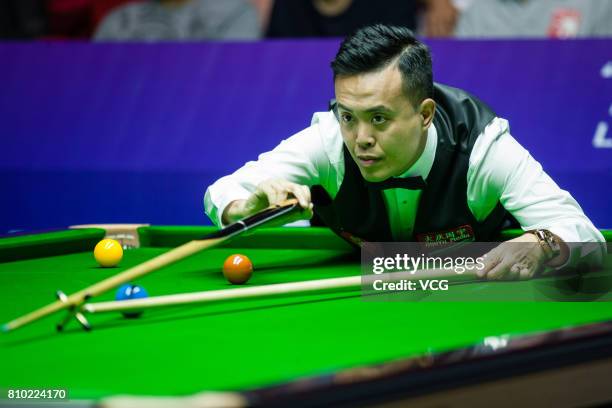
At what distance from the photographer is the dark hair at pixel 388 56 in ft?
9.89

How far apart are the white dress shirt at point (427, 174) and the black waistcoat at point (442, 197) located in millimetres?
23

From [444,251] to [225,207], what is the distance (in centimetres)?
74

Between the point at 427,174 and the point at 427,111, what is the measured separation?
0.71 ft

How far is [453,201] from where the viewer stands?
3.30 m

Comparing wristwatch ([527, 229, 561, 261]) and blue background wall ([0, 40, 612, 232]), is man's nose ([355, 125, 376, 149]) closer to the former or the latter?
wristwatch ([527, 229, 561, 261])

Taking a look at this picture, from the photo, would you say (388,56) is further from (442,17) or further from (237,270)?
(442,17)

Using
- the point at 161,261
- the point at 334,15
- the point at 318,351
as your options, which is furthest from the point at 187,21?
the point at 318,351

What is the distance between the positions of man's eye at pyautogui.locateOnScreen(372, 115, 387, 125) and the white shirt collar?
281mm

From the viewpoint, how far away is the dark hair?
119 inches

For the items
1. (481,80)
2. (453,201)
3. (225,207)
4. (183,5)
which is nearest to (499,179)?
(453,201)

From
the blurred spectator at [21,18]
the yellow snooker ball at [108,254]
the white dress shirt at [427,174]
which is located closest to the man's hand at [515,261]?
the white dress shirt at [427,174]

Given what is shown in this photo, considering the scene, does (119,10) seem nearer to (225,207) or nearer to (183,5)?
(183,5)

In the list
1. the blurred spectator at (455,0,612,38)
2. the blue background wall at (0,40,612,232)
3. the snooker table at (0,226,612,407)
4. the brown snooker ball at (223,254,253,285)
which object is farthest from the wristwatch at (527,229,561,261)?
the blurred spectator at (455,0,612,38)

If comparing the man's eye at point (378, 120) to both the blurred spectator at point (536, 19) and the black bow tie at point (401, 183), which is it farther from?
the blurred spectator at point (536, 19)
